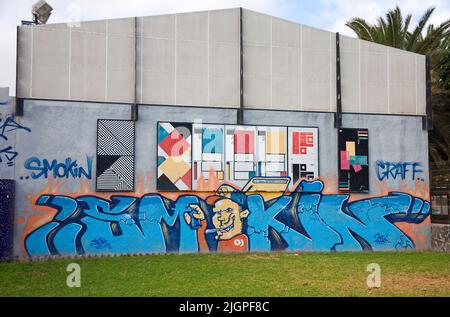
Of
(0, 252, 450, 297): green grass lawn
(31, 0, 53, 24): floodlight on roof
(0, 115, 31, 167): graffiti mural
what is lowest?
(0, 252, 450, 297): green grass lawn

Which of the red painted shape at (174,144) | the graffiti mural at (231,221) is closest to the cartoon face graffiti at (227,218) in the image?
the graffiti mural at (231,221)

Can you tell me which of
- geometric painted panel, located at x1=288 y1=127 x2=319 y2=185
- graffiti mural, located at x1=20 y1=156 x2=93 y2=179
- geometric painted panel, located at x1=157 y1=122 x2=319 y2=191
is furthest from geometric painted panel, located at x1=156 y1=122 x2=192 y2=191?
geometric painted panel, located at x1=288 y1=127 x2=319 y2=185

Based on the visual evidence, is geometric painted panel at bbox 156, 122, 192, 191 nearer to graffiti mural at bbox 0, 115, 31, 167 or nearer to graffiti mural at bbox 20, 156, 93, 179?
graffiti mural at bbox 20, 156, 93, 179

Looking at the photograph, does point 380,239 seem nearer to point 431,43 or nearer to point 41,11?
point 431,43

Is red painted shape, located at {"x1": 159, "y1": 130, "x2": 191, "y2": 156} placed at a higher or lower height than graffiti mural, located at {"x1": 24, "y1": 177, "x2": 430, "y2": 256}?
higher

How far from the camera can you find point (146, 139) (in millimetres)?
17391

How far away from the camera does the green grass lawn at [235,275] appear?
11758 mm

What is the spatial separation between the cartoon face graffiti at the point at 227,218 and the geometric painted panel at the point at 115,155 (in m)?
2.90

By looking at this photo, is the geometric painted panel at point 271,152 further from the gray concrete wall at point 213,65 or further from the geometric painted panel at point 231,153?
the gray concrete wall at point 213,65

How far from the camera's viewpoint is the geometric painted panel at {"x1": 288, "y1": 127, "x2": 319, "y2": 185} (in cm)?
1822

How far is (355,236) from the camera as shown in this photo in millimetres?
18438

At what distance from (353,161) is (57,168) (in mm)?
9869

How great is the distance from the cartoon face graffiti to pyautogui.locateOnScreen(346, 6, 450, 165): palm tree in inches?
397
